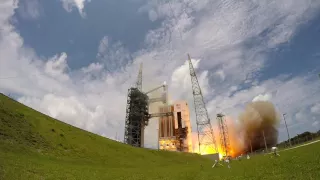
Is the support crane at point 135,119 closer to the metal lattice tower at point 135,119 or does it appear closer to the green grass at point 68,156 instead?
the metal lattice tower at point 135,119

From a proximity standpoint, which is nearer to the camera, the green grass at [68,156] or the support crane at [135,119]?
the green grass at [68,156]

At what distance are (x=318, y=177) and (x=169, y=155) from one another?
75.4 meters

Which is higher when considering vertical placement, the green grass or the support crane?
the support crane

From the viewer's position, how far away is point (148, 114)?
636ft

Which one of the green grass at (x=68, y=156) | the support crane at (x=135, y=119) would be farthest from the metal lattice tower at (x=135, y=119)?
the green grass at (x=68, y=156)

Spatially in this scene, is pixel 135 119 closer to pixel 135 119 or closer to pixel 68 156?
pixel 135 119

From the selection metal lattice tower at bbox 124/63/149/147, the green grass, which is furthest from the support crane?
the green grass

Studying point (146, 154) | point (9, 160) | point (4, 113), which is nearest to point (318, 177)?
point (9, 160)

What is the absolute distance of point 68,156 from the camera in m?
52.8

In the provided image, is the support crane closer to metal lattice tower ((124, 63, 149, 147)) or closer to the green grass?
metal lattice tower ((124, 63, 149, 147))

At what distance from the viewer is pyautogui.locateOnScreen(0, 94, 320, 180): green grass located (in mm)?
33875

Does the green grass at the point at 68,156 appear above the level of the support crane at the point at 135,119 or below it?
below

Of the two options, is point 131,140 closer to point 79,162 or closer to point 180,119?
point 180,119

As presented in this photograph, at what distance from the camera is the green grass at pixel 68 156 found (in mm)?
33875
